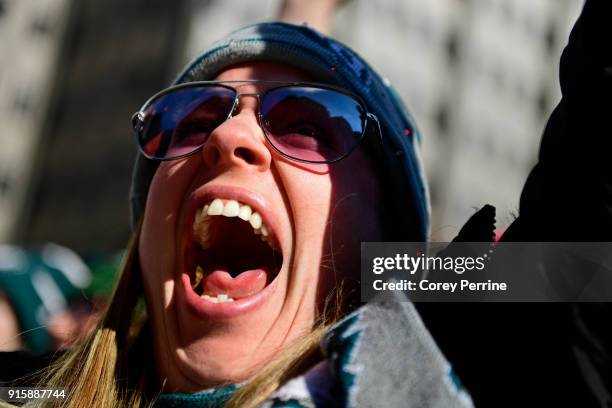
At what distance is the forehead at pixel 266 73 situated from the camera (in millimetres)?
2205

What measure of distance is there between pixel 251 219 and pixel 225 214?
0.07 m

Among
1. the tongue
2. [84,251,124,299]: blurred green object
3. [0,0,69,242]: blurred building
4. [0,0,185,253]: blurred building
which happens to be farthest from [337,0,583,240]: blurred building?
the tongue

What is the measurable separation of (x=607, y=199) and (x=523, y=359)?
30 cm

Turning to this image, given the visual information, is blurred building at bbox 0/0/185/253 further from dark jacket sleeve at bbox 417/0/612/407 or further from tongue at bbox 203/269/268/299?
dark jacket sleeve at bbox 417/0/612/407

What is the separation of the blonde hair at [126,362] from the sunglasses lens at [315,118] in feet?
1.18

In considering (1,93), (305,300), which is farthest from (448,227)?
(1,93)

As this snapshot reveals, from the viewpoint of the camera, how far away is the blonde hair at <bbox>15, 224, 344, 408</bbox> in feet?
5.64

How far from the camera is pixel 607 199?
Answer: 1403 millimetres

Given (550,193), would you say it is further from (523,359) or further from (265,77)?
(265,77)

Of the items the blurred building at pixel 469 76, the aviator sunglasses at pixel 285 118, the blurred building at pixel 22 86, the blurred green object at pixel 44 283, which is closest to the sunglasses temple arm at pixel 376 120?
the aviator sunglasses at pixel 285 118

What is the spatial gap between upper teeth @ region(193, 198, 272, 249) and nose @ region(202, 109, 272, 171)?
9 cm

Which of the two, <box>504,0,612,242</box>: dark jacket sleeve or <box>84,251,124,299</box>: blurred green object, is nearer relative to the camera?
<box>504,0,612,242</box>: dark jacket sleeve

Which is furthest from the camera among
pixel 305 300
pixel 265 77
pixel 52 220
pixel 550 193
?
pixel 52 220

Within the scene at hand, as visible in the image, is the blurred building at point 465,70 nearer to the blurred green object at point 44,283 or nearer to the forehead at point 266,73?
the blurred green object at point 44,283
